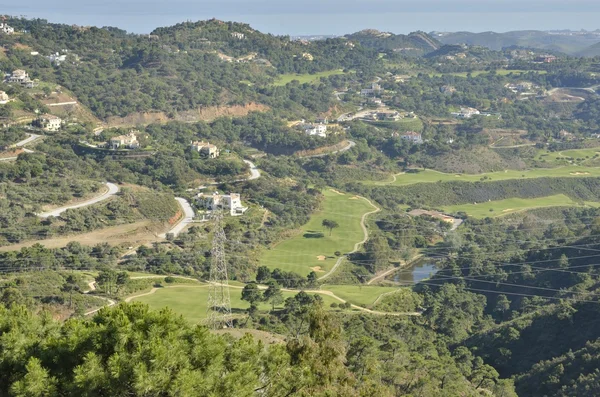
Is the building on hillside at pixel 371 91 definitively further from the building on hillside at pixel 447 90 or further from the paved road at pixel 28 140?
the paved road at pixel 28 140

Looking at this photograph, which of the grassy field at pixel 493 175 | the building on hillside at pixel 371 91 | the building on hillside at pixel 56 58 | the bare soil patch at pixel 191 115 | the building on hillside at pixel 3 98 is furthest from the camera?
the building on hillside at pixel 371 91

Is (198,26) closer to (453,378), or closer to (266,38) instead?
(266,38)

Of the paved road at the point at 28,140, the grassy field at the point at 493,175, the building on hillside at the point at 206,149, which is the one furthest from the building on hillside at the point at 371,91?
the paved road at the point at 28,140

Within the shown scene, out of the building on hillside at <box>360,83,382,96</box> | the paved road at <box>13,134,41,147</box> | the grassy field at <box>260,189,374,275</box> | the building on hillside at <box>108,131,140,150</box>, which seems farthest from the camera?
the building on hillside at <box>360,83,382,96</box>

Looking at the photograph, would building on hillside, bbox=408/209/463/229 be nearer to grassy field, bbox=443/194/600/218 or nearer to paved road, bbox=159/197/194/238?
grassy field, bbox=443/194/600/218

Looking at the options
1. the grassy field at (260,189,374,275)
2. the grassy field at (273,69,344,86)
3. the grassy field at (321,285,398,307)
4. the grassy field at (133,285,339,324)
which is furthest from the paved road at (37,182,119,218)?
the grassy field at (273,69,344,86)

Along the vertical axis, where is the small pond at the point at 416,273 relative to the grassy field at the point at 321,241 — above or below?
below
